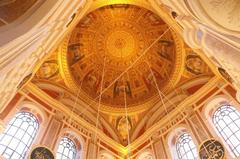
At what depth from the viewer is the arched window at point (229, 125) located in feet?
37.0

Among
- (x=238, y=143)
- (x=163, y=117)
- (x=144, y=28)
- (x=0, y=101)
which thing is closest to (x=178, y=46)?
(x=144, y=28)

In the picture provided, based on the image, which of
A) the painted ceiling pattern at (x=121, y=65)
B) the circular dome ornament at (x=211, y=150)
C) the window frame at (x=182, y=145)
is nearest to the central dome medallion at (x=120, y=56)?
the painted ceiling pattern at (x=121, y=65)

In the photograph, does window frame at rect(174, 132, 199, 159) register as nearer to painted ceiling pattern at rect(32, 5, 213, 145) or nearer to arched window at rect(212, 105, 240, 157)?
arched window at rect(212, 105, 240, 157)

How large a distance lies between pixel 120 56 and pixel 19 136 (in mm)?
9033

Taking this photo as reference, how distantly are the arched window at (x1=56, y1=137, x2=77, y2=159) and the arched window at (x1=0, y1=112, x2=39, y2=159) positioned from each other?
1.30 m

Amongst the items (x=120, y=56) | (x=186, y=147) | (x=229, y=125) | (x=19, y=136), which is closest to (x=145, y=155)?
(x=186, y=147)

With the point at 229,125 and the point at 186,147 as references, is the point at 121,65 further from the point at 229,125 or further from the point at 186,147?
the point at 229,125

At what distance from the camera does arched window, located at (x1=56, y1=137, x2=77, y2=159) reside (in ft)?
40.8

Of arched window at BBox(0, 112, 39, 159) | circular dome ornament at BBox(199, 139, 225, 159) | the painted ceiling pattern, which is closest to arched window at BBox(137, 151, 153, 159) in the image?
the painted ceiling pattern

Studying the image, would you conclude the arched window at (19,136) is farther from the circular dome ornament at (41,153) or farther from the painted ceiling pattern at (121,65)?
the painted ceiling pattern at (121,65)

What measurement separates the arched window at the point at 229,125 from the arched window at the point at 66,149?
6.36 metres

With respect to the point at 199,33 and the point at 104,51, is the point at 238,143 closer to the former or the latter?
A: the point at 199,33

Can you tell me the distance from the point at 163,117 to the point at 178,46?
13.0 feet

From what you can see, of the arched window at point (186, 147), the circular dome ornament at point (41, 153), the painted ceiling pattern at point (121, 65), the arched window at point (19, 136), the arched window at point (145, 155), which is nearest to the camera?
the circular dome ornament at point (41, 153)
